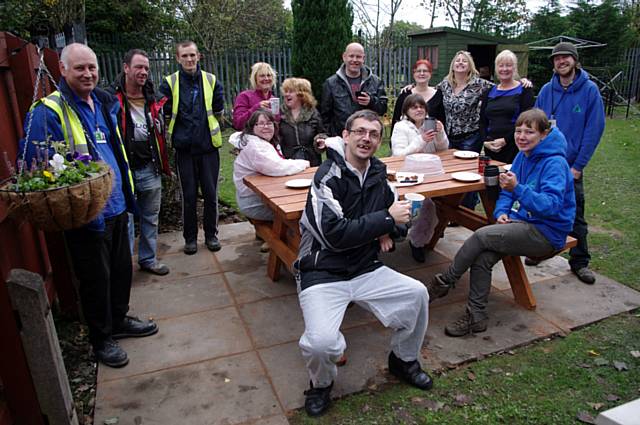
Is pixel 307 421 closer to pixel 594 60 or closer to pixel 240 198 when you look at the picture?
pixel 240 198

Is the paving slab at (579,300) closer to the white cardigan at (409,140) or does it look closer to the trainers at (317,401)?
the white cardigan at (409,140)

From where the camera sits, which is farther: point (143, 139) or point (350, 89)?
point (350, 89)

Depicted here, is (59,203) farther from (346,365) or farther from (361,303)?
(346,365)

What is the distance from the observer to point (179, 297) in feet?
12.5

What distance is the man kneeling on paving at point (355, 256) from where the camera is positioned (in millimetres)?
2559

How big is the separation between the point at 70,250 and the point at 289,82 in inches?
94.3

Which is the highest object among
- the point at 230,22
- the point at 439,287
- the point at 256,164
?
the point at 230,22

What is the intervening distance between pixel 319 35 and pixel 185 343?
8.19 meters

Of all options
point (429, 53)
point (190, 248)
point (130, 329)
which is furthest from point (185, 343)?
point (429, 53)

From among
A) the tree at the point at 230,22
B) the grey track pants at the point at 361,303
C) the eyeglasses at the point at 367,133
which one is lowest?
the grey track pants at the point at 361,303

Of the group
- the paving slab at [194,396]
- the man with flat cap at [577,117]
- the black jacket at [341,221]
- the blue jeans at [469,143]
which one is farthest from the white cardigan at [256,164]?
the man with flat cap at [577,117]

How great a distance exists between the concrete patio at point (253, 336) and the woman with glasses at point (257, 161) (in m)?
0.58

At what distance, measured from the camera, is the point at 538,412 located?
2.53 metres

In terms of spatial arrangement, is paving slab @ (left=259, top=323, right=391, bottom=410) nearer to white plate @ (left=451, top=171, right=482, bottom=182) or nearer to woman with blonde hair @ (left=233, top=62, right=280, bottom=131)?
white plate @ (left=451, top=171, right=482, bottom=182)
